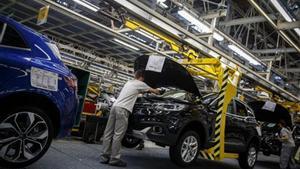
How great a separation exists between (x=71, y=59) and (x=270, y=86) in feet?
29.7

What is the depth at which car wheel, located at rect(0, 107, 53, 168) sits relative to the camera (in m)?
3.19

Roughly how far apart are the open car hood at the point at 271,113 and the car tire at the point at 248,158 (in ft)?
9.43

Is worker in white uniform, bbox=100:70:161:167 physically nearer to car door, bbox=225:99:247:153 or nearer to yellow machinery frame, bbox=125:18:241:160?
yellow machinery frame, bbox=125:18:241:160

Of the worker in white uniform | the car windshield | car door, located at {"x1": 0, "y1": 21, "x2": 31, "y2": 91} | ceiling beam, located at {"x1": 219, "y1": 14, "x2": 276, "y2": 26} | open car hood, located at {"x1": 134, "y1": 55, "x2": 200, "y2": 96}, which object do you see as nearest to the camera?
car door, located at {"x1": 0, "y1": 21, "x2": 31, "y2": 91}

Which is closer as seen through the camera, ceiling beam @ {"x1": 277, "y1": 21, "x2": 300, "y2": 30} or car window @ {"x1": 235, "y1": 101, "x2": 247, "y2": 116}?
car window @ {"x1": 235, "y1": 101, "x2": 247, "y2": 116}

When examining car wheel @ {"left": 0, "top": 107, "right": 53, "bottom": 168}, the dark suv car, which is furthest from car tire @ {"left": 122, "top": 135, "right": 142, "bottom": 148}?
car wheel @ {"left": 0, "top": 107, "right": 53, "bottom": 168}

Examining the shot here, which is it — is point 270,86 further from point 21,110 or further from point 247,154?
point 21,110

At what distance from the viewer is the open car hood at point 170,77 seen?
5.16 m

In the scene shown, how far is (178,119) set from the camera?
4.76 metres

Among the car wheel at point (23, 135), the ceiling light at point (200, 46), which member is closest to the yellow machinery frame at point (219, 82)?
the ceiling light at point (200, 46)

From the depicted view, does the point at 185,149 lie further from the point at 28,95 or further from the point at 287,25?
the point at 287,25

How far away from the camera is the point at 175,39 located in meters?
Result: 8.14

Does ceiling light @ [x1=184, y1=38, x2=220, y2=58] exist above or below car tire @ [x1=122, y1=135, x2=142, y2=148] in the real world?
above

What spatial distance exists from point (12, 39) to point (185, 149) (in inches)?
124
